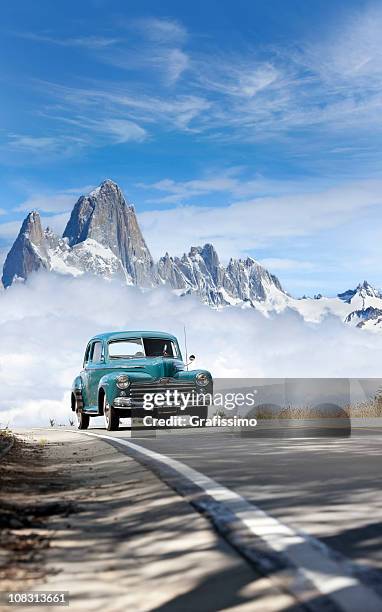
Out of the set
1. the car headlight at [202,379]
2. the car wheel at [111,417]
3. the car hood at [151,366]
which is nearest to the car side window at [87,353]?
the car hood at [151,366]

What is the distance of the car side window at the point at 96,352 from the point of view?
24266mm

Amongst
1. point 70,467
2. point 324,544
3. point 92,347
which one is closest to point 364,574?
point 324,544

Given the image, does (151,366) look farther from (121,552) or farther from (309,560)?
(309,560)

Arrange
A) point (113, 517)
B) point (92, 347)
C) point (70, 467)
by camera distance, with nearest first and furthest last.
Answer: point (113, 517), point (70, 467), point (92, 347)

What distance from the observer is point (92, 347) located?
25.1m

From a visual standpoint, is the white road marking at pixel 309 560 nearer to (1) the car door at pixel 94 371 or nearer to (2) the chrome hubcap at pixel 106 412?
(2) the chrome hubcap at pixel 106 412

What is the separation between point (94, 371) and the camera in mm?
23938

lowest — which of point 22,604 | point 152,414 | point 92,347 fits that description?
point 22,604

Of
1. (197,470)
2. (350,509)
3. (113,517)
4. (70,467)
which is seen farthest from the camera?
(70,467)

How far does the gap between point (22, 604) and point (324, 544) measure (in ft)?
5.56

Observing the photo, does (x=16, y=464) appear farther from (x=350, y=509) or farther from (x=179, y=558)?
(x=179, y=558)

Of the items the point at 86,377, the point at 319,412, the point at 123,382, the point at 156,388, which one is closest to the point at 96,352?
the point at 86,377

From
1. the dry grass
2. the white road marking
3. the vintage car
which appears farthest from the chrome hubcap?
the white road marking

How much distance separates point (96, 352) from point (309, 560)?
20.0 m
